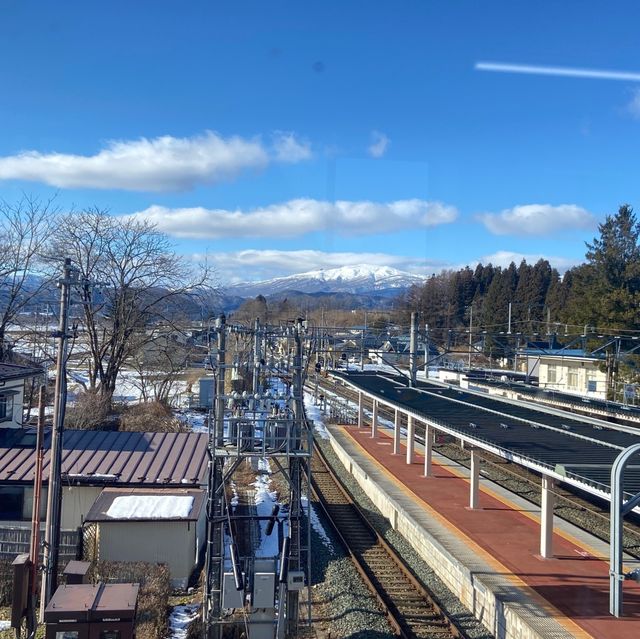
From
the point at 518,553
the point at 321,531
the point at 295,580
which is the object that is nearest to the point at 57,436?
the point at 295,580

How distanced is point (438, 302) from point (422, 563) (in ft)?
152

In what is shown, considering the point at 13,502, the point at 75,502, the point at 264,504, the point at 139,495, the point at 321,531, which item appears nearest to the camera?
the point at 139,495

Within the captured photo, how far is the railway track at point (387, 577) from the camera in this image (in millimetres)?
7137

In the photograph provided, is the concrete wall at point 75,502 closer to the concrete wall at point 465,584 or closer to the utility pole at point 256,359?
the utility pole at point 256,359

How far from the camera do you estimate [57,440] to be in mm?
6301

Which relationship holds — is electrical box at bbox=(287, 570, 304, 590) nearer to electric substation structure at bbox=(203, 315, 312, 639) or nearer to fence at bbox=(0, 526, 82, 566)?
electric substation structure at bbox=(203, 315, 312, 639)

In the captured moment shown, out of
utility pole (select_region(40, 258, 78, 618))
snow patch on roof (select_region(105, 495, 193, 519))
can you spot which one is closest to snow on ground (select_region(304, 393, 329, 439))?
snow patch on roof (select_region(105, 495, 193, 519))

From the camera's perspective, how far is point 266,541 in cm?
1041

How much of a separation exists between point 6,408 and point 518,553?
33.4 ft

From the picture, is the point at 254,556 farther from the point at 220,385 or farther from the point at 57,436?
the point at 57,436

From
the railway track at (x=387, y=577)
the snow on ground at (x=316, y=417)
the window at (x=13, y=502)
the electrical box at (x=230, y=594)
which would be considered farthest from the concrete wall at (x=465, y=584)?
the snow on ground at (x=316, y=417)

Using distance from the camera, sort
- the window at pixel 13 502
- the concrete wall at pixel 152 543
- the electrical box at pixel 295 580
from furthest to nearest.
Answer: the window at pixel 13 502 → the concrete wall at pixel 152 543 → the electrical box at pixel 295 580

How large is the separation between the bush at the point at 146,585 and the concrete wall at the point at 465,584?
3562mm

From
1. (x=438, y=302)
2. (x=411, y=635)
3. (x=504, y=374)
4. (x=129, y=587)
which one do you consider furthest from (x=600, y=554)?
(x=438, y=302)
